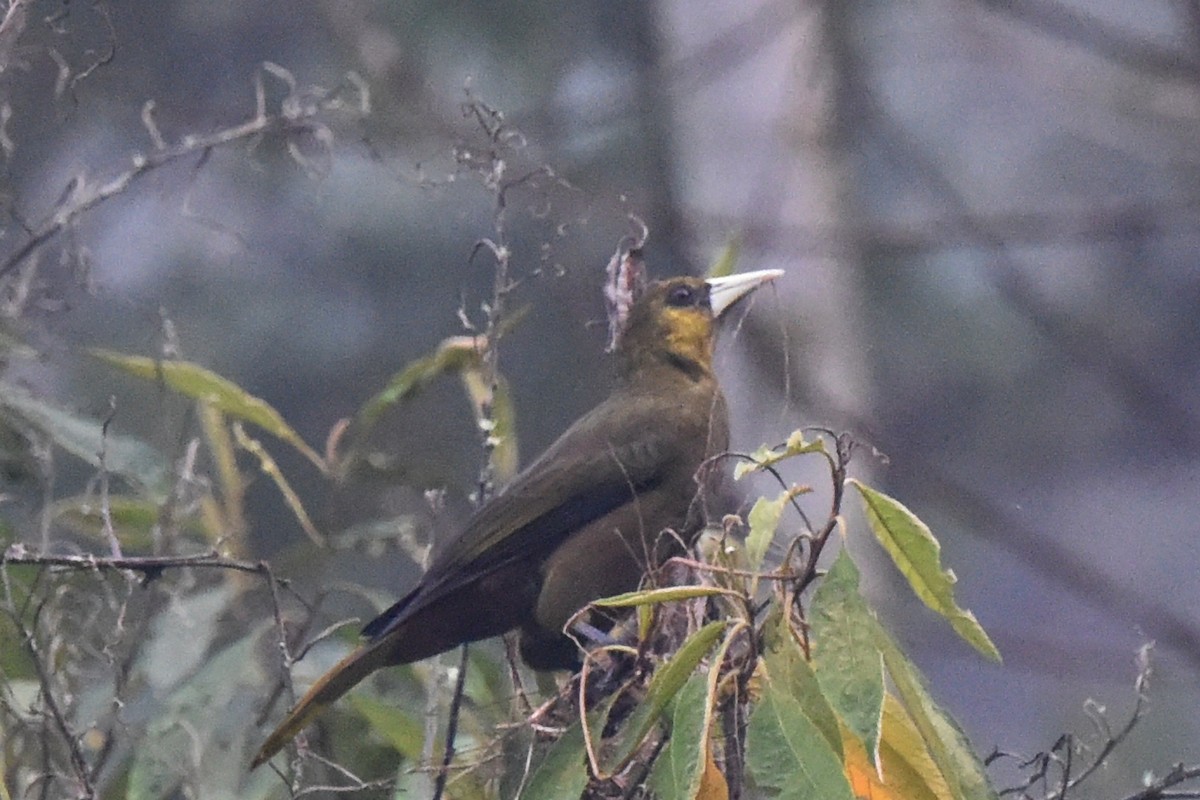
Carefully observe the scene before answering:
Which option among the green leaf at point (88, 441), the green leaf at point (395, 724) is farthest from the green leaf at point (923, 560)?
the green leaf at point (88, 441)

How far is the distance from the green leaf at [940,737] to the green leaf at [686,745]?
210mm

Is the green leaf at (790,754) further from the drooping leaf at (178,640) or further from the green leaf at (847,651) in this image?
the drooping leaf at (178,640)

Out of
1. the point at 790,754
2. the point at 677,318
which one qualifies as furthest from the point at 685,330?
the point at 790,754

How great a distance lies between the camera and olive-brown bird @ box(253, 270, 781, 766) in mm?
2654

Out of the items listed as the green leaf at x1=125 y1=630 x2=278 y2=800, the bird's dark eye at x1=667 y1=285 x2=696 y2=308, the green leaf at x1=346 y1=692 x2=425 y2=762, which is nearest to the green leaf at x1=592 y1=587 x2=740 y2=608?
the green leaf at x1=346 y1=692 x2=425 y2=762

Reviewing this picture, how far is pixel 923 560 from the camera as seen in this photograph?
70.8 inches

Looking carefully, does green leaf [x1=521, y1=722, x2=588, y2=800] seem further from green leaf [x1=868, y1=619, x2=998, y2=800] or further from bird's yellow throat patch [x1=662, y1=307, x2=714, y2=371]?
bird's yellow throat patch [x1=662, y1=307, x2=714, y2=371]

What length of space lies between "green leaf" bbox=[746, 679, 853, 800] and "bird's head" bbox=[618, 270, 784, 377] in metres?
1.50

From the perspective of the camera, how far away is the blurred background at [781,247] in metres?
4.25

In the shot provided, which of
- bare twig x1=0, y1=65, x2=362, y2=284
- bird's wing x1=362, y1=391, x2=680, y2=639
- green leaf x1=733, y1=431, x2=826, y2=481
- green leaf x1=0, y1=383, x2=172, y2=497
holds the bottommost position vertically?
green leaf x1=733, y1=431, x2=826, y2=481

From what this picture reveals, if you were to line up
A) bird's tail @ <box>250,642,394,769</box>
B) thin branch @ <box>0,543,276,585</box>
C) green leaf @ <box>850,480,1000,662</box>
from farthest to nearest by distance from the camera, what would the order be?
bird's tail @ <box>250,642,394,769</box> < thin branch @ <box>0,543,276,585</box> < green leaf @ <box>850,480,1000,662</box>

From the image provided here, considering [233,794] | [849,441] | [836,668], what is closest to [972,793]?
[836,668]

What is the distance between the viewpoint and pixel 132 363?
2.91m

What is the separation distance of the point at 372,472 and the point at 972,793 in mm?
1534
